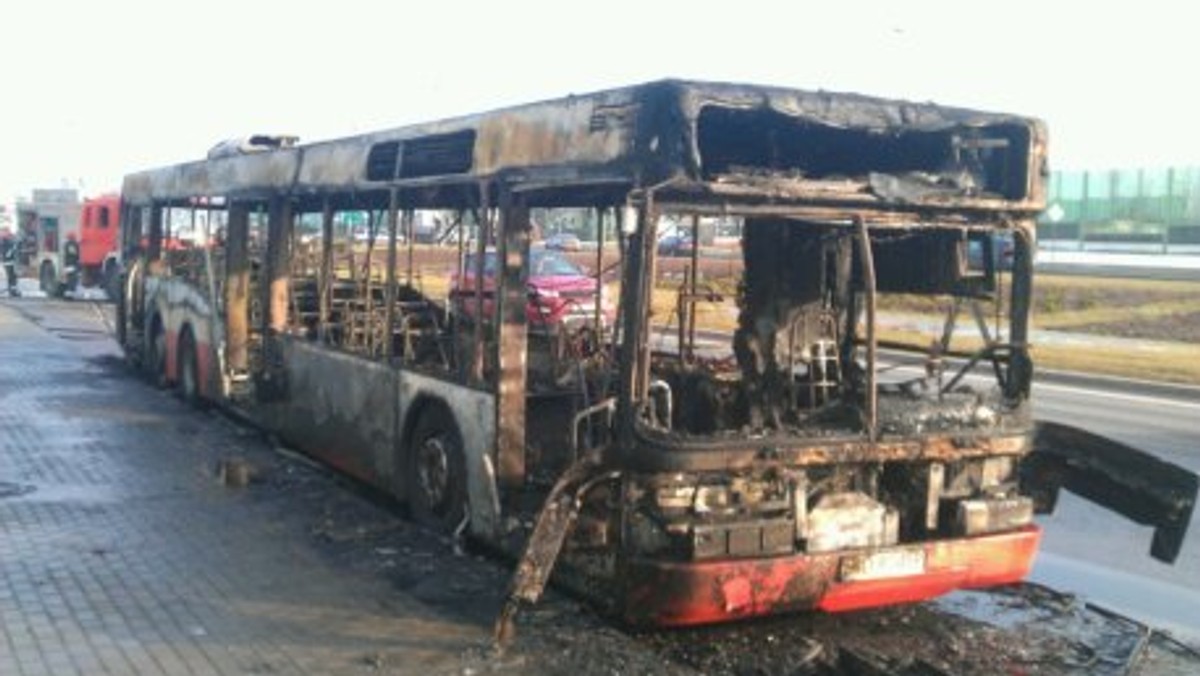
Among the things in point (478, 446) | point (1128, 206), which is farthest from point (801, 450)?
point (1128, 206)

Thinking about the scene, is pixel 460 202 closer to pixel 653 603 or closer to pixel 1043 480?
pixel 653 603

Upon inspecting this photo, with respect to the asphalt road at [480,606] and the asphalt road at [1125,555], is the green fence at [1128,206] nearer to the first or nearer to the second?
the asphalt road at [1125,555]

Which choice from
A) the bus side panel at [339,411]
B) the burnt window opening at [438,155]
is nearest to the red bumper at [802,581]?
the burnt window opening at [438,155]

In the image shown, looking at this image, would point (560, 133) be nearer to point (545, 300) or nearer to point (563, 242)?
point (545, 300)

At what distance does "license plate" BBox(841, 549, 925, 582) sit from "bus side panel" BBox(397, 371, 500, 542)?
2102 millimetres

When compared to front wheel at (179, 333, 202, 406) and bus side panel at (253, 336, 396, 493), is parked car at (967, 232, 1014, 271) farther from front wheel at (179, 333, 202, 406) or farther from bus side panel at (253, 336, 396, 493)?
front wheel at (179, 333, 202, 406)

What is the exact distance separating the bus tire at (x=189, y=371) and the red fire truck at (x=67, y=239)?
20.3 m

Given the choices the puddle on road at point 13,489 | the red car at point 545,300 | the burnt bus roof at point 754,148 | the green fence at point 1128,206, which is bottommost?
the puddle on road at point 13,489

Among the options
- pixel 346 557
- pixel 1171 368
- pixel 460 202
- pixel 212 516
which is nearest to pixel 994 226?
pixel 460 202

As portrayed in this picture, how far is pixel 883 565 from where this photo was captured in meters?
6.58

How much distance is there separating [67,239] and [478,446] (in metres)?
34.8

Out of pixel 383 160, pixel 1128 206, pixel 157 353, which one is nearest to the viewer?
pixel 383 160

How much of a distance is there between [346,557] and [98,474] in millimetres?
3659

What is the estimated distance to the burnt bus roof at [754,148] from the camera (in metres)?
6.13
